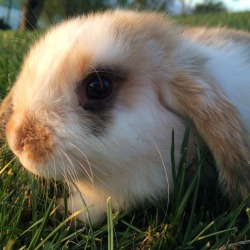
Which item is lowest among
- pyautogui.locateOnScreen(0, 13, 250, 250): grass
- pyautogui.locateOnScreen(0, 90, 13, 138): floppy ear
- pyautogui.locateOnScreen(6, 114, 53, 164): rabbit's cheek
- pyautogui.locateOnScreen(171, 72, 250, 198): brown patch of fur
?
pyautogui.locateOnScreen(0, 13, 250, 250): grass

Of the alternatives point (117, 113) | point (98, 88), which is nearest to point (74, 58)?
point (98, 88)

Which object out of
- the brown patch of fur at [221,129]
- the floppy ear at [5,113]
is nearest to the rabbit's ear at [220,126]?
the brown patch of fur at [221,129]

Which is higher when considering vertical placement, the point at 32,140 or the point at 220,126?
the point at 220,126

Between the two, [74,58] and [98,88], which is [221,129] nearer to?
[98,88]

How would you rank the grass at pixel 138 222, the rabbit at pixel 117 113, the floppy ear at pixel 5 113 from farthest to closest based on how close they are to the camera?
the floppy ear at pixel 5 113, the rabbit at pixel 117 113, the grass at pixel 138 222

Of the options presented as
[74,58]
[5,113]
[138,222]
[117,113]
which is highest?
[74,58]

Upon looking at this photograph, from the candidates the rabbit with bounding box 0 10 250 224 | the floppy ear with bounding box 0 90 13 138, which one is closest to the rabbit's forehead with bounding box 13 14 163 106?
the rabbit with bounding box 0 10 250 224

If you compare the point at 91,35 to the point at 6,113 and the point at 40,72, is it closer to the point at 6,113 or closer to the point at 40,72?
the point at 40,72

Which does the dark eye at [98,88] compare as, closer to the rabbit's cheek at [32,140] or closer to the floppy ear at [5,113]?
the rabbit's cheek at [32,140]

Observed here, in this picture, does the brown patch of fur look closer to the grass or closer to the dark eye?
the grass
